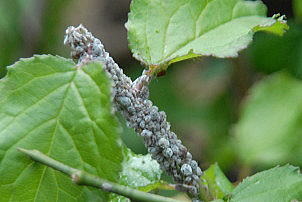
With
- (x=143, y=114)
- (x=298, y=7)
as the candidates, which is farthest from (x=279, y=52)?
(x=143, y=114)

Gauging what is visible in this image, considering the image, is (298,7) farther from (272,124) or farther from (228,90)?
(228,90)

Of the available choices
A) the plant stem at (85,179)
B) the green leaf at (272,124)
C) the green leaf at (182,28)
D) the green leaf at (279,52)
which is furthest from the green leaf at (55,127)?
the green leaf at (279,52)

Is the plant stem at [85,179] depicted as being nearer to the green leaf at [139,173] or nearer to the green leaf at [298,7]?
the green leaf at [139,173]

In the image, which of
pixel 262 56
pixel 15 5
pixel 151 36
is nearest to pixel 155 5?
pixel 151 36

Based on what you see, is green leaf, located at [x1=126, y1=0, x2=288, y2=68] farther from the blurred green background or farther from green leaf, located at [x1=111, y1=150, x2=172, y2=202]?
the blurred green background

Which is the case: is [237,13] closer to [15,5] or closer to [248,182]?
[248,182]

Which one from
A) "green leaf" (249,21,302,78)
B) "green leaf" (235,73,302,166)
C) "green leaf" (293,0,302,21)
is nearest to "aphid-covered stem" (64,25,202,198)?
"green leaf" (235,73,302,166)
